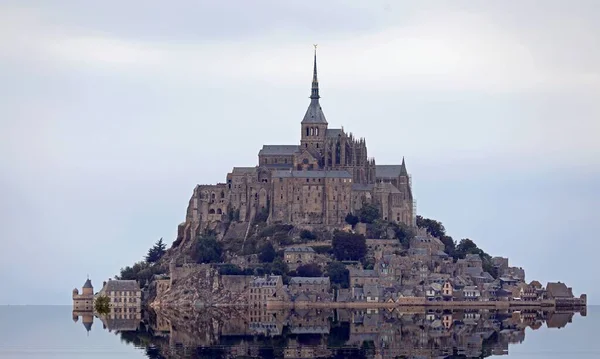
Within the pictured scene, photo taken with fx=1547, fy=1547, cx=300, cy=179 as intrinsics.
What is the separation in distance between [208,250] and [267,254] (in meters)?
7.10

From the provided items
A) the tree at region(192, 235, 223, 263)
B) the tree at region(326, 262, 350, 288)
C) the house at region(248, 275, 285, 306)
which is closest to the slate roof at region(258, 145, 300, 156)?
the tree at region(192, 235, 223, 263)

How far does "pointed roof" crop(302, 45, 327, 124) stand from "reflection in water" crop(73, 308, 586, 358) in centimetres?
3774

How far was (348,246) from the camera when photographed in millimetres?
175625

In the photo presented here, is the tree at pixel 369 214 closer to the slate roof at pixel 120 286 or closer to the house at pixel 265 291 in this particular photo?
the house at pixel 265 291

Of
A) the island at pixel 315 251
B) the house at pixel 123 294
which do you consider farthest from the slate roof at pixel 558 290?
the house at pixel 123 294

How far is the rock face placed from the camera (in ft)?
550

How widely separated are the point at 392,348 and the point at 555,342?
52.8 feet

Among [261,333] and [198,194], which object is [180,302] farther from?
[261,333]

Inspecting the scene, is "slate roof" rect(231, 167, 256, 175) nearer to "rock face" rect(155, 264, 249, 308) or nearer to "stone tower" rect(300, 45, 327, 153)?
"stone tower" rect(300, 45, 327, 153)

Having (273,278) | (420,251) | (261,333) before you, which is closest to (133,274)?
(273,278)

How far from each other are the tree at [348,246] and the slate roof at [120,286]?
23.6m

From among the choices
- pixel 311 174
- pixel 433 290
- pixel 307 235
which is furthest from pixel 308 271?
pixel 311 174

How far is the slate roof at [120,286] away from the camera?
167125 millimetres

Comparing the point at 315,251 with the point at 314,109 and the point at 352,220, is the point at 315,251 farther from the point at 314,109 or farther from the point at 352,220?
the point at 314,109
